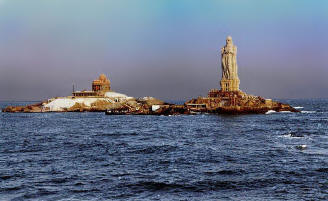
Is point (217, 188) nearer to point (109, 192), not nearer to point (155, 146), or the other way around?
point (109, 192)

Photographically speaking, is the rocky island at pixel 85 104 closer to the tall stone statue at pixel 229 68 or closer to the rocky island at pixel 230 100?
the rocky island at pixel 230 100

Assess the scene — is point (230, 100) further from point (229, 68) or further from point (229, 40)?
point (229, 40)

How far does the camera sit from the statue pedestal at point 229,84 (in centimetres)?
17338

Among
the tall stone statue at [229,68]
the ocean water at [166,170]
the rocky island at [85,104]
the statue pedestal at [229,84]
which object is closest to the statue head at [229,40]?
the tall stone statue at [229,68]

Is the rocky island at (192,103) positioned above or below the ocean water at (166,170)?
above

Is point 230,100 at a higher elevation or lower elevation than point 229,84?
lower

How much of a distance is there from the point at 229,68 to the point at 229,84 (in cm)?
684

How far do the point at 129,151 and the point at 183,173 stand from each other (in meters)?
14.4

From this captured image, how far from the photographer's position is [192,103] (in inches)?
6284

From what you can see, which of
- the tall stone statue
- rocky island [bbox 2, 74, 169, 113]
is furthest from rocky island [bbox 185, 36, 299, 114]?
rocky island [bbox 2, 74, 169, 113]

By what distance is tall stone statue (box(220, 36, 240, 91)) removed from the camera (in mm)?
173875

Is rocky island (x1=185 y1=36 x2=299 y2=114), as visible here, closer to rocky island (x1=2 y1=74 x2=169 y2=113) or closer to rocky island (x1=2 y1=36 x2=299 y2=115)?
rocky island (x1=2 y1=36 x2=299 y2=115)

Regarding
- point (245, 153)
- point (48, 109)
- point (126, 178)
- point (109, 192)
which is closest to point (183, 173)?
point (126, 178)

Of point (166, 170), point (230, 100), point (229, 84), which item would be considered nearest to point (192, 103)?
point (230, 100)
